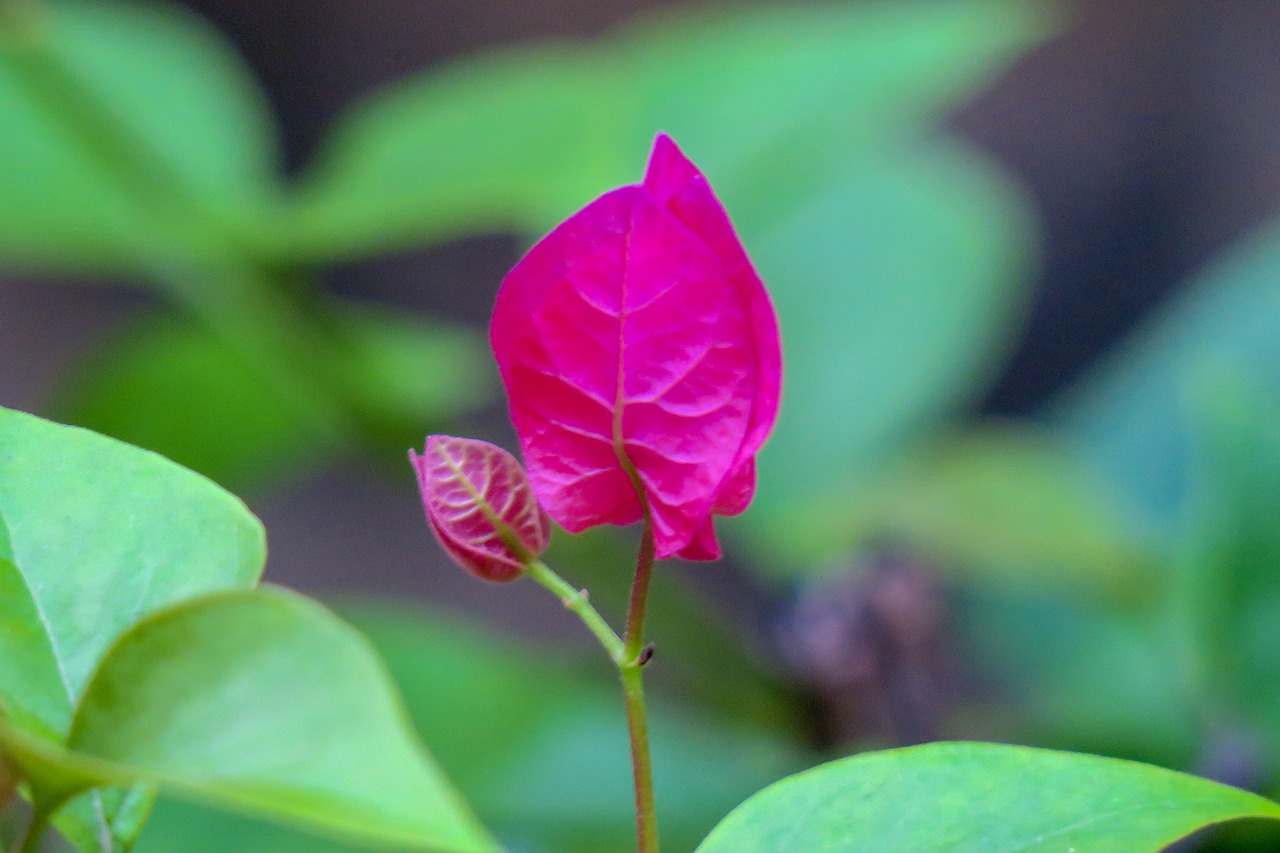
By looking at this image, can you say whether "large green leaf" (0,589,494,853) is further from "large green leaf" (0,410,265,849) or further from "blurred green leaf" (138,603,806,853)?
"blurred green leaf" (138,603,806,853)

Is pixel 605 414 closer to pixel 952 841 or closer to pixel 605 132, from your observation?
pixel 952 841

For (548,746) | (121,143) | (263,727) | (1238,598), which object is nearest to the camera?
(263,727)

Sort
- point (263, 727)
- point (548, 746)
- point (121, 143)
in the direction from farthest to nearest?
point (548, 746)
point (121, 143)
point (263, 727)

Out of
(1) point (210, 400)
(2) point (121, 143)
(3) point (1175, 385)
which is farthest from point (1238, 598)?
(1) point (210, 400)

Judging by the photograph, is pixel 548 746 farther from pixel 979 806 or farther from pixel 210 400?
pixel 979 806

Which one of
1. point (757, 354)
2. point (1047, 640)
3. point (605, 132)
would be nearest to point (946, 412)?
point (1047, 640)

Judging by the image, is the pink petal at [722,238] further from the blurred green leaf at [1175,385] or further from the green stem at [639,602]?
the blurred green leaf at [1175,385]
